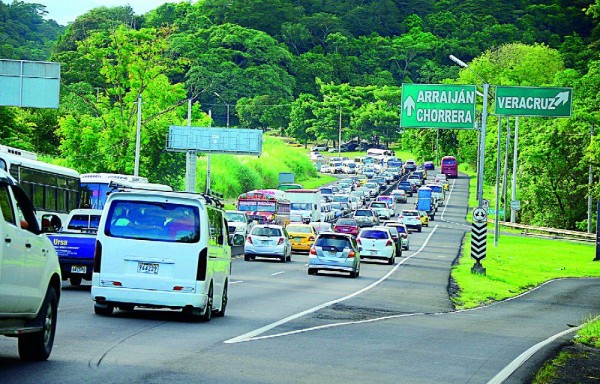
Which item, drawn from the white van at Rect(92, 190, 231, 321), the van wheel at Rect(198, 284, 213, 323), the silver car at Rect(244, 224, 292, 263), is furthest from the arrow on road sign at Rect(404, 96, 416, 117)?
the white van at Rect(92, 190, 231, 321)

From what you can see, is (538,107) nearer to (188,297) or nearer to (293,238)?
(293,238)

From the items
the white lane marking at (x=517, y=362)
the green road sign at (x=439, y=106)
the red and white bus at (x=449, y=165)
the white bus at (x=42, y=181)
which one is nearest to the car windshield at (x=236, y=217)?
the green road sign at (x=439, y=106)

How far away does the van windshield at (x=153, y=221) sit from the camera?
19.0 metres

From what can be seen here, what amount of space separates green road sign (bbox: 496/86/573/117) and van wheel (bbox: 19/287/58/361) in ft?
106

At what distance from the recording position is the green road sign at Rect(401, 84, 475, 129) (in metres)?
43.4

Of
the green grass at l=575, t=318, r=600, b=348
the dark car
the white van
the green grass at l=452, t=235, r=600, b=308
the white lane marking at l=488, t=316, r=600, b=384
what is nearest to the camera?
the white lane marking at l=488, t=316, r=600, b=384

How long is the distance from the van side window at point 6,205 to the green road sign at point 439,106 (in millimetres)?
32449

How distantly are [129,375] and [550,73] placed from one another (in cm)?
12110

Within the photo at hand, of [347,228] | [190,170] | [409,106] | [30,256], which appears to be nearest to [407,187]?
[190,170]

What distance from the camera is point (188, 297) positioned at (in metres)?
19.0

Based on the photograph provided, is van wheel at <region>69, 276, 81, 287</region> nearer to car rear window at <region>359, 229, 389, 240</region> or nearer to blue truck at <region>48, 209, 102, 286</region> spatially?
blue truck at <region>48, 209, 102, 286</region>

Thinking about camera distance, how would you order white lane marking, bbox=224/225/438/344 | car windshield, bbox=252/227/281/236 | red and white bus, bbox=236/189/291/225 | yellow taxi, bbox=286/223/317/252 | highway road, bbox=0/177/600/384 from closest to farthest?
highway road, bbox=0/177/600/384
white lane marking, bbox=224/225/438/344
car windshield, bbox=252/227/281/236
yellow taxi, bbox=286/223/317/252
red and white bus, bbox=236/189/291/225

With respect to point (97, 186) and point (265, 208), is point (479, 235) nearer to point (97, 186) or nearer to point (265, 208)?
point (97, 186)

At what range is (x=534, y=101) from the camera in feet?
145
